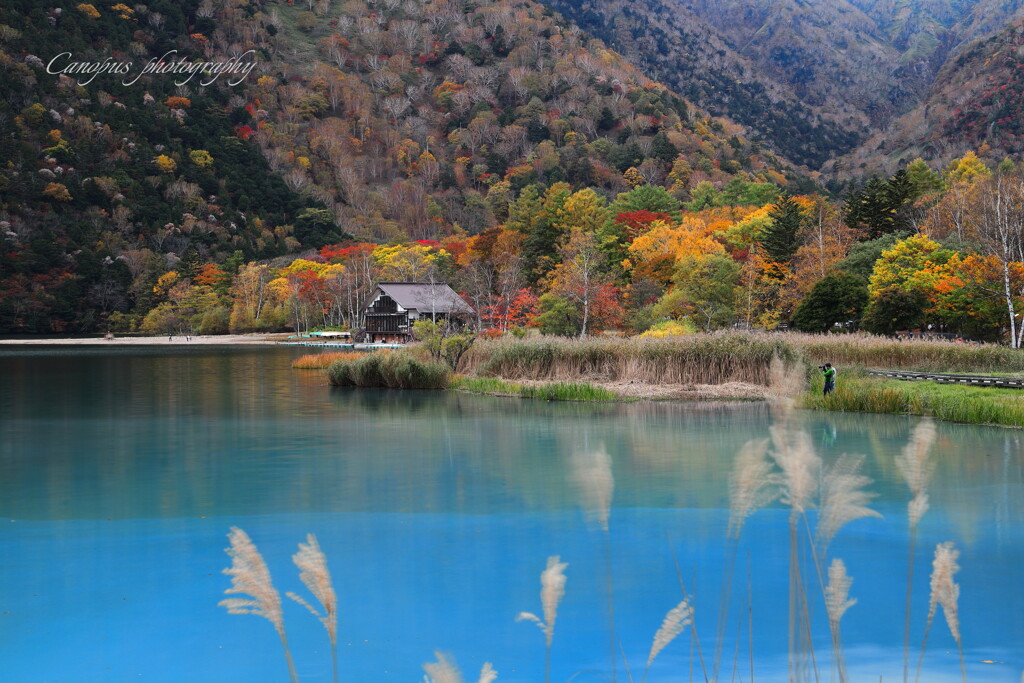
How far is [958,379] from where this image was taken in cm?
2262

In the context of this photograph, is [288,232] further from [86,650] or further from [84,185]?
[86,650]

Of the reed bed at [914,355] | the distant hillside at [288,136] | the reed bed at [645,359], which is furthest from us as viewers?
the distant hillside at [288,136]

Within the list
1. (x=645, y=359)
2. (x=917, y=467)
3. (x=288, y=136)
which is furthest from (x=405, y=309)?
(x=288, y=136)

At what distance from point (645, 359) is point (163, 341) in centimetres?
6388

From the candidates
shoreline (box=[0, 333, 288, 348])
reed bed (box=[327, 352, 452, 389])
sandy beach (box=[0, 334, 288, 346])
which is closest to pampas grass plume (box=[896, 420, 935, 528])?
reed bed (box=[327, 352, 452, 389])

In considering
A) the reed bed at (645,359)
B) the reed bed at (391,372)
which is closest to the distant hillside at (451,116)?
the reed bed at (391,372)

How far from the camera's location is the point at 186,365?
43.8 m

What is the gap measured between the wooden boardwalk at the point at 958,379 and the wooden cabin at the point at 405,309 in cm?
4129

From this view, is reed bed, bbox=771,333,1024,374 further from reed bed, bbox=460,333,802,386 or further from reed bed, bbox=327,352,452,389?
reed bed, bbox=327,352,452,389

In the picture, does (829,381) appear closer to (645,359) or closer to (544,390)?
(645,359)

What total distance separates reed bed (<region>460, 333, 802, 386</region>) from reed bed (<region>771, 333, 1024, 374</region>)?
1.73 m

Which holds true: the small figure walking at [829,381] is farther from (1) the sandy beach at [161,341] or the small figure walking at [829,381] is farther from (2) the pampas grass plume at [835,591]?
(1) the sandy beach at [161,341]

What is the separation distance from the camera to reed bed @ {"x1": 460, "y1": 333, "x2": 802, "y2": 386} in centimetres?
2441

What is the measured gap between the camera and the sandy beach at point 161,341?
76438 millimetres
